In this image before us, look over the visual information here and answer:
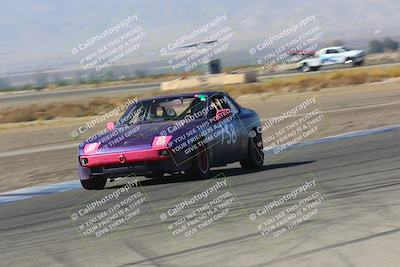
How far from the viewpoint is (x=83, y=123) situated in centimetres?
3067

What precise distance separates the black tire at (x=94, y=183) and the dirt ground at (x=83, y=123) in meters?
2.35

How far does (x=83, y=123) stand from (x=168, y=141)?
20.2 metres

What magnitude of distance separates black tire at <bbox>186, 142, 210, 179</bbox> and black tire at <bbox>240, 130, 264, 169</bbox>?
1.54 metres

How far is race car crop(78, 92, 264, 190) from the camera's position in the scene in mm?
10930

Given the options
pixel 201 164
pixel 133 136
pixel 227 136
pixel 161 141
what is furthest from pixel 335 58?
pixel 161 141

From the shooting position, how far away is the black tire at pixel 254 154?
13.0 meters

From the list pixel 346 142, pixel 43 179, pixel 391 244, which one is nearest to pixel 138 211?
pixel 391 244

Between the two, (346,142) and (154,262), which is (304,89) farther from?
(154,262)

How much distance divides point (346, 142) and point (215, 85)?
3514 centimetres

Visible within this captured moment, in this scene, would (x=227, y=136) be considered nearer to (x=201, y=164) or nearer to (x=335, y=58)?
(x=201, y=164)

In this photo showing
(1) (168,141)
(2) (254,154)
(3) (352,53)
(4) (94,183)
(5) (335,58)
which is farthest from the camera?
(5) (335,58)

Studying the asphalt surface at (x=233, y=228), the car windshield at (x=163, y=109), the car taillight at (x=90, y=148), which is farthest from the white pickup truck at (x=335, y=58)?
the car taillight at (x=90, y=148)

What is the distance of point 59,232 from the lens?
321 inches

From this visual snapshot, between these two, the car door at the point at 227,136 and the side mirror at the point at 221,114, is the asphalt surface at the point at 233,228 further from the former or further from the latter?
the side mirror at the point at 221,114
